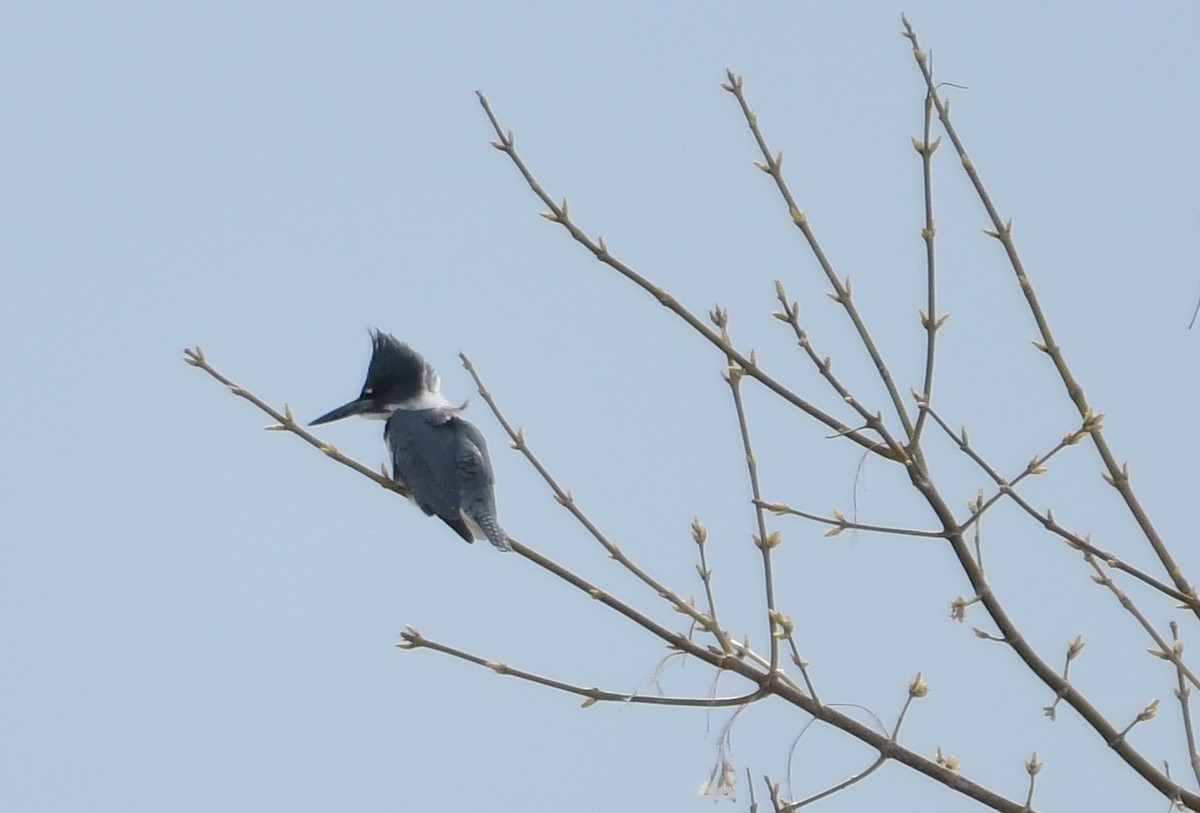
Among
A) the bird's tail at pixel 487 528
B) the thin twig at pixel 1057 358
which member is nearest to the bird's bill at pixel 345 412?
the bird's tail at pixel 487 528

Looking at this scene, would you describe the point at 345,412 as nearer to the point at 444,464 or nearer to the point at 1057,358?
the point at 444,464

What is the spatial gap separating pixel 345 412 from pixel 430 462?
4.38ft

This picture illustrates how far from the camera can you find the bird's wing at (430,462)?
6316mm

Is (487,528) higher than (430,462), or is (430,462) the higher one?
(430,462)

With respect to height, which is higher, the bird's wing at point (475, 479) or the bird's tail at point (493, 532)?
the bird's wing at point (475, 479)

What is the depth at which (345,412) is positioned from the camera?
7.66 m

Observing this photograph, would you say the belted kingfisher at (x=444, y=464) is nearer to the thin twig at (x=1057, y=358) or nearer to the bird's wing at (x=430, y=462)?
the bird's wing at (x=430, y=462)

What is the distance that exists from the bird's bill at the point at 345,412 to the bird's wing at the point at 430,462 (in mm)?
747

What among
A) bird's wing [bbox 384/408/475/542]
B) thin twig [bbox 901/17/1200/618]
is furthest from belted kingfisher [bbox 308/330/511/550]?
thin twig [bbox 901/17/1200/618]

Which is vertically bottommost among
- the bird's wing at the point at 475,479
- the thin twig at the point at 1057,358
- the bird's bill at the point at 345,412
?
the thin twig at the point at 1057,358

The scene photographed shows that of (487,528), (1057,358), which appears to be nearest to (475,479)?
(487,528)

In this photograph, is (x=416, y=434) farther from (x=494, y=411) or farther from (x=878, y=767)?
(x=878, y=767)

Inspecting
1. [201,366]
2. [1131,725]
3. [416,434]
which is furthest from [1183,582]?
[416,434]

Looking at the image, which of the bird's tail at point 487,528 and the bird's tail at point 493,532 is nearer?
the bird's tail at point 493,532
